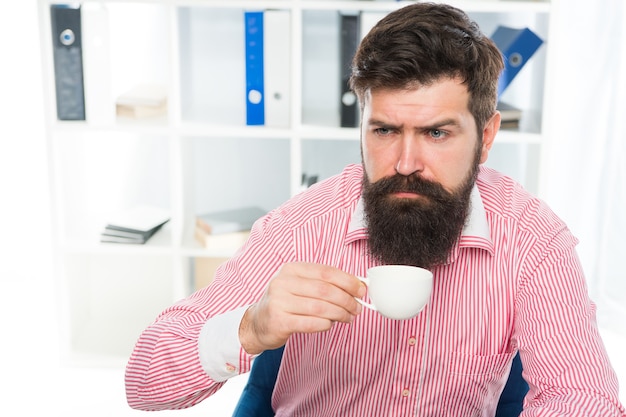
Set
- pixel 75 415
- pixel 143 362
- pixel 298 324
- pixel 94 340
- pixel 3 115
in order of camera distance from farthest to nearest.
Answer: pixel 3 115 → pixel 94 340 → pixel 75 415 → pixel 143 362 → pixel 298 324

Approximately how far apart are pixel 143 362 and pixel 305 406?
1.29ft

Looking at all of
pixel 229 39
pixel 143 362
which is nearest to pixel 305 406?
pixel 143 362

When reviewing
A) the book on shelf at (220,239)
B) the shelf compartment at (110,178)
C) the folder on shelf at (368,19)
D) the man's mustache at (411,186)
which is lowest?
the book on shelf at (220,239)

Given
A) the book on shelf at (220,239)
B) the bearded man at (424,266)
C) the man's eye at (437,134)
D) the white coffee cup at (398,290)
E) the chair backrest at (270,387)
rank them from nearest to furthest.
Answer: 1. the white coffee cup at (398,290)
2. the bearded man at (424,266)
3. the man's eye at (437,134)
4. the chair backrest at (270,387)
5. the book on shelf at (220,239)

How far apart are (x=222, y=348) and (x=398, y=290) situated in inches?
12.8

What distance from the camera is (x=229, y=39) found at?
3.38 m

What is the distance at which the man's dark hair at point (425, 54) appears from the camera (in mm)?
1523

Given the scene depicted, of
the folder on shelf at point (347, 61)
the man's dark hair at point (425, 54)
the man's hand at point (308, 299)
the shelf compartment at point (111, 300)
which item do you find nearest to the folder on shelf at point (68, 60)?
the shelf compartment at point (111, 300)

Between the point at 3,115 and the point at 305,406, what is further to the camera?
the point at 3,115

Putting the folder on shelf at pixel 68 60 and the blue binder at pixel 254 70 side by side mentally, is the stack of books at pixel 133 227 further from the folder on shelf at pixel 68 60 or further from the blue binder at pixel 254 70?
the blue binder at pixel 254 70

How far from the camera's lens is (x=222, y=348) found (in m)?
1.37

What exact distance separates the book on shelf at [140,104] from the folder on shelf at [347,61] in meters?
0.74

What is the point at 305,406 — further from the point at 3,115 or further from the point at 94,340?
the point at 3,115

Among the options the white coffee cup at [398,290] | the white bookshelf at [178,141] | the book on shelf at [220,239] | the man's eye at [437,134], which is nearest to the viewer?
the white coffee cup at [398,290]
